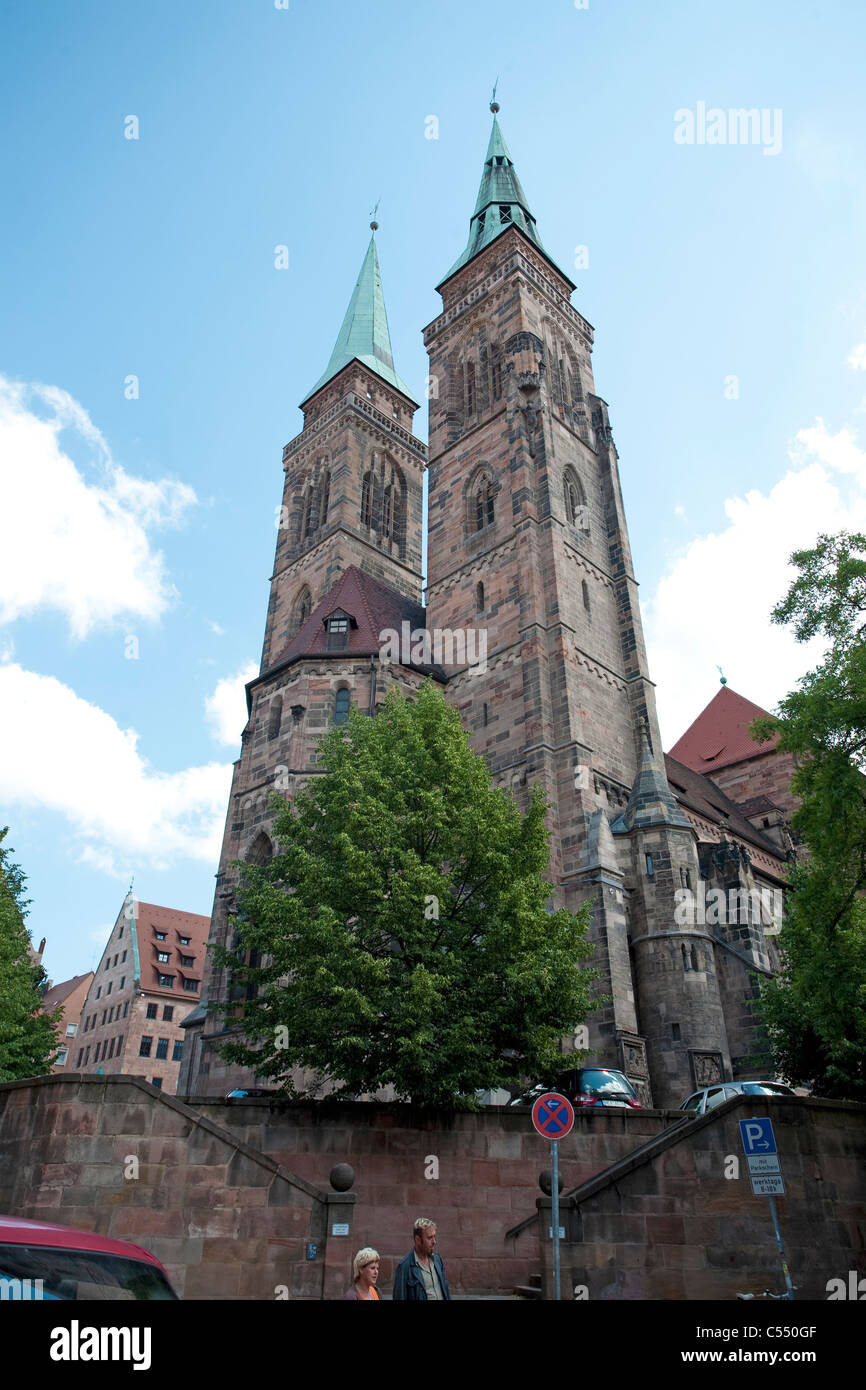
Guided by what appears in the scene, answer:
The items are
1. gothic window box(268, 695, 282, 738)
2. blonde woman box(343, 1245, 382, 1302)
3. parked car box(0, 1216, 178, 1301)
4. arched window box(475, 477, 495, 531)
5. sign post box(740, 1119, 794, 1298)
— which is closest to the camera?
parked car box(0, 1216, 178, 1301)

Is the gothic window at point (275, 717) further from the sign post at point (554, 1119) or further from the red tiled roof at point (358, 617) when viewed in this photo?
the sign post at point (554, 1119)

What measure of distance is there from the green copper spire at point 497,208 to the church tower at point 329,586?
26.4 feet

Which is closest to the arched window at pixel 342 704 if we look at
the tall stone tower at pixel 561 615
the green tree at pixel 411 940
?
the tall stone tower at pixel 561 615

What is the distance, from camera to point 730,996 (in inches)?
862

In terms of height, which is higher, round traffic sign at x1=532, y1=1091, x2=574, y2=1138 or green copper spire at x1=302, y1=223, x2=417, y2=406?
green copper spire at x1=302, y1=223, x2=417, y2=406

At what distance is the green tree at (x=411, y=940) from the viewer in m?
12.2

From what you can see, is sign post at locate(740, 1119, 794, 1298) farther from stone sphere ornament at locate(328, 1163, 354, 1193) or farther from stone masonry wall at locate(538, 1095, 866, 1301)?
stone sphere ornament at locate(328, 1163, 354, 1193)

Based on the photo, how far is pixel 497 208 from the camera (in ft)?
135

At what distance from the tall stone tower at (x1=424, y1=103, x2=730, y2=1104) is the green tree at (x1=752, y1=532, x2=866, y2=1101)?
6068 millimetres

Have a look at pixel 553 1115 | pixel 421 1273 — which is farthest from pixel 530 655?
pixel 421 1273

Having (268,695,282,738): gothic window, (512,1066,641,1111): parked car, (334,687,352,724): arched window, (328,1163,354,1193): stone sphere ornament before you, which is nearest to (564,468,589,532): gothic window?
(334,687,352,724): arched window

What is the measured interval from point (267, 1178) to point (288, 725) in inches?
621

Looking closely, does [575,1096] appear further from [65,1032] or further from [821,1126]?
[65,1032]

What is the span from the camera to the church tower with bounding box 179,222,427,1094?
2391 centimetres
